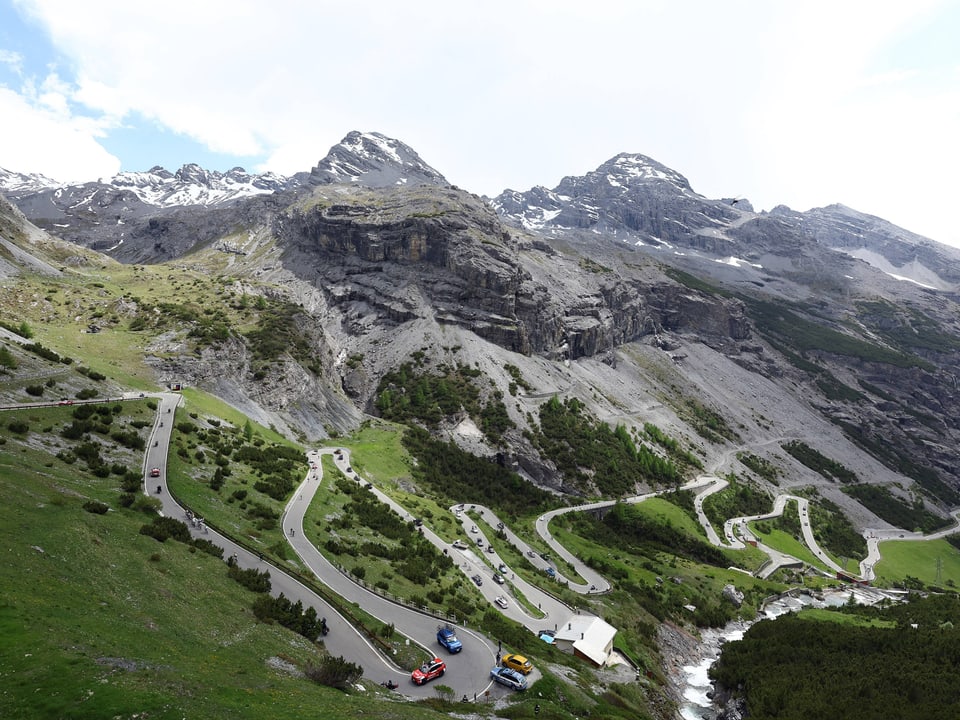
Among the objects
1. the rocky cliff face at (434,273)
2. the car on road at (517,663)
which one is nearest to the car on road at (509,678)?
the car on road at (517,663)

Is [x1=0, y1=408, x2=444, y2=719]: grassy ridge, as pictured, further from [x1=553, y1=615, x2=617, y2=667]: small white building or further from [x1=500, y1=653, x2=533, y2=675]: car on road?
[x1=553, y1=615, x2=617, y2=667]: small white building

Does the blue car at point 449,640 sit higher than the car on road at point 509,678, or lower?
lower

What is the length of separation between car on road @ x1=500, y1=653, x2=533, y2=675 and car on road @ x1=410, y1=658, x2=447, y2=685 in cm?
477

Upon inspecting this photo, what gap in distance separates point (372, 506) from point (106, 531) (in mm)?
32692

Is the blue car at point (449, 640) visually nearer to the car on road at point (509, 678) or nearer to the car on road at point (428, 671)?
the car on road at point (428, 671)

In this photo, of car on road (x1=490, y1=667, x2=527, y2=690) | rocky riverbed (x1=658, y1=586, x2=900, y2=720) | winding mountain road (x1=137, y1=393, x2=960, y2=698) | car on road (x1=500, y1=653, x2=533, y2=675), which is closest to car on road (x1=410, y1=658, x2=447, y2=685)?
winding mountain road (x1=137, y1=393, x2=960, y2=698)

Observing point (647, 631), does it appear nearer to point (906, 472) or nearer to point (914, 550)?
point (914, 550)

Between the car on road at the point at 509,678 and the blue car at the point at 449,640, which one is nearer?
the car on road at the point at 509,678

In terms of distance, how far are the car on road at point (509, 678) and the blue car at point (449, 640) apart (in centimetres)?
278

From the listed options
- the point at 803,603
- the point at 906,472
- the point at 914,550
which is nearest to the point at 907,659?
the point at 803,603

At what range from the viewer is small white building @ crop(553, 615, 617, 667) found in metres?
43.0

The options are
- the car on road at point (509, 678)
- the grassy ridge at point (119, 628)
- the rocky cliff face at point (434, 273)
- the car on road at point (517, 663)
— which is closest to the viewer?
the grassy ridge at point (119, 628)

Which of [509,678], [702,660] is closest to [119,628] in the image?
[509,678]

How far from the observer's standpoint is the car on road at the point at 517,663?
32.4 m
